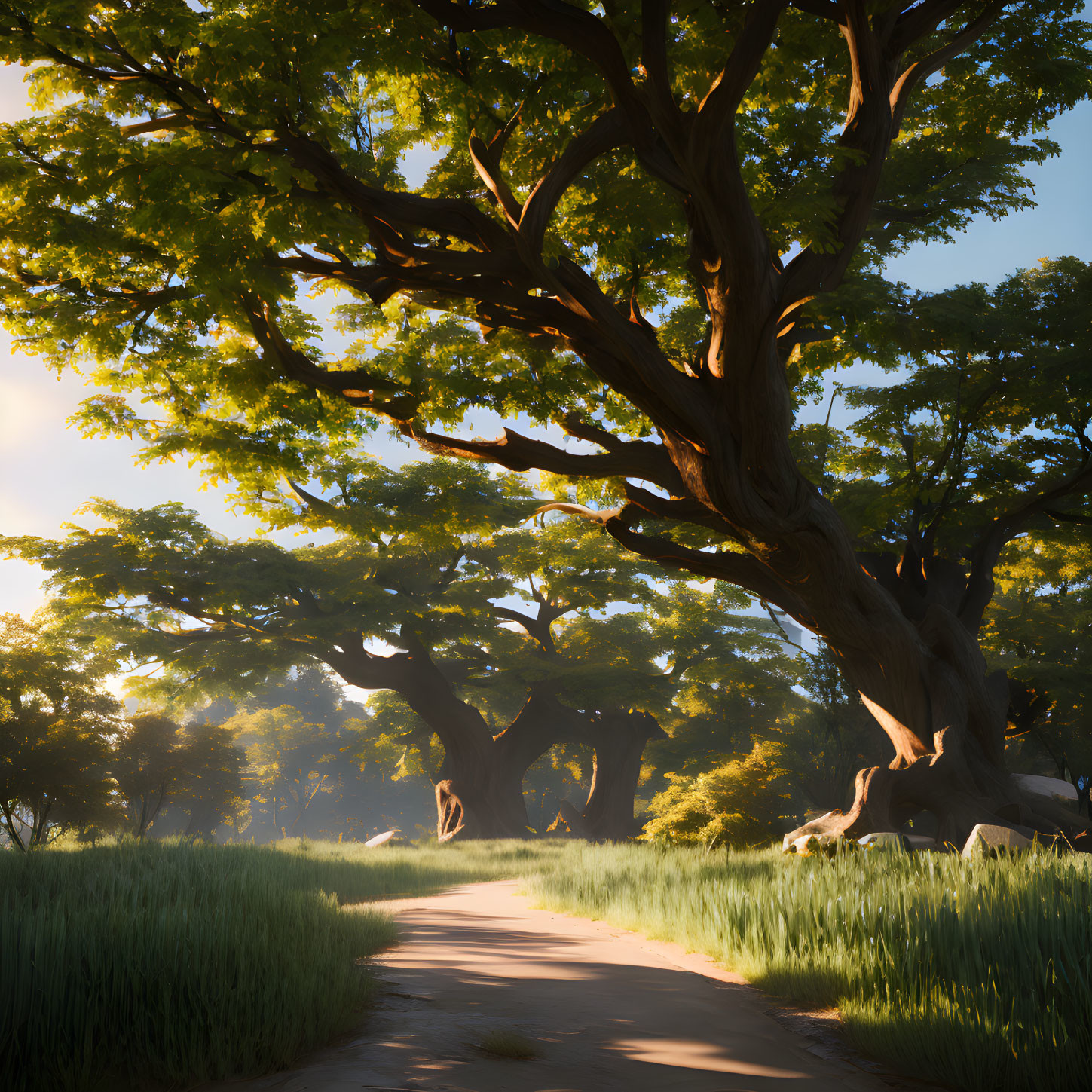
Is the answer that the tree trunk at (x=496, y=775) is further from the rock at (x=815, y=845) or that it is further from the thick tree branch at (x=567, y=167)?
the thick tree branch at (x=567, y=167)

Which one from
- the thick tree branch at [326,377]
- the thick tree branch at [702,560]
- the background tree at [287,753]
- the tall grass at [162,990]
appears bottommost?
the background tree at [287,753]

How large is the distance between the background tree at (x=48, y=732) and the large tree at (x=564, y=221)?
40.2 ft

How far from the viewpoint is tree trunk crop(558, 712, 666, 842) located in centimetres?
3170

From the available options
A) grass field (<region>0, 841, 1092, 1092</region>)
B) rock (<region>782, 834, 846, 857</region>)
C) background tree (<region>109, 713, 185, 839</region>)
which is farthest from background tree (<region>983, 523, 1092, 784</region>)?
background tree (<region>109, 713, 185, 839</region>)

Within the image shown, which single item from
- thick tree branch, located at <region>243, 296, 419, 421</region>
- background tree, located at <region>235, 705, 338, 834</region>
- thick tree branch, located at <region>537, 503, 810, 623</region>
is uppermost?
thick tree branch, located at <region>243, 296, 419, 421</region>

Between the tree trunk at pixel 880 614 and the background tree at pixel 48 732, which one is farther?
the background tree at pixel 48 732

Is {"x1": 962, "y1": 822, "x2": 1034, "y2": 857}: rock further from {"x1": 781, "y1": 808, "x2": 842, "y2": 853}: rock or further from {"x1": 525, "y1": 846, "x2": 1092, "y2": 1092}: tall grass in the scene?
{"x1": 781, "y1": 808, "x2": 842, "y2": 853}: rock

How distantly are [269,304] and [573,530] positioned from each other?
12.8 m

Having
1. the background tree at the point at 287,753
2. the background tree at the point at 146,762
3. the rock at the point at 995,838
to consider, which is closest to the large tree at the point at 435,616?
the background tree at the point at 146,762

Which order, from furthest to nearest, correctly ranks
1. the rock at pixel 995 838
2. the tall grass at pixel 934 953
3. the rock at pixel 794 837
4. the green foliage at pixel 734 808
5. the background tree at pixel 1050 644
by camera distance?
1. the background tree at pixel 1050 644
2. the green foliage at pixel 734 808
3. the rock at pixel 794 837
4. the rock at pixel 995 838
5. the tall grass at pixel 934 953

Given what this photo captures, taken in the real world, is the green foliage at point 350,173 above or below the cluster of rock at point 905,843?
above

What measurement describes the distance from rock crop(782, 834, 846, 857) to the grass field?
3.14 meters

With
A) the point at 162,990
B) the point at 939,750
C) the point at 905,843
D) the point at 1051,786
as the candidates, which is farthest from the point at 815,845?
the point at 1051,786

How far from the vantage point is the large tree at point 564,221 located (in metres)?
6.39
